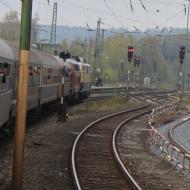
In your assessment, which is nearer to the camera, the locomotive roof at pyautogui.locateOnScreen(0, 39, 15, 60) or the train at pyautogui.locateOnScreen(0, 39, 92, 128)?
the locomotive roof at pyautogui.locateOnScreen(0, 39, 15, 60)

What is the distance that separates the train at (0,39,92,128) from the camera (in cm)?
1628

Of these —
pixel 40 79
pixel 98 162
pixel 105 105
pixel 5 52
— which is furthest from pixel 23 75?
pixel 105 105

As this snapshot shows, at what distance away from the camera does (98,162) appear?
17.2m

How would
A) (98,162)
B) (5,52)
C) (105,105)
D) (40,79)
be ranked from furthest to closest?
(105,105) → (40,79) → (98,162) → (5,52)

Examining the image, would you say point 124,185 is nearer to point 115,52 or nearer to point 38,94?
point 38,94

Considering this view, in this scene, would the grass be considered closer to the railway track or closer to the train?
the train

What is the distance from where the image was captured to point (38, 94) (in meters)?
26.7

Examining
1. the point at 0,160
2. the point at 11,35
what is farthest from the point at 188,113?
the point at 11,35

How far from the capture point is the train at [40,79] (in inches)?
641

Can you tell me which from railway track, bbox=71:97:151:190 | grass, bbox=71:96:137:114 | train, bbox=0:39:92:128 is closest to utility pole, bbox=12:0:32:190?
railway track, bbox=71:97:151:190

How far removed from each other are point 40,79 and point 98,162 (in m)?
10.3

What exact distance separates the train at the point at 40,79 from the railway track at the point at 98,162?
255 cm

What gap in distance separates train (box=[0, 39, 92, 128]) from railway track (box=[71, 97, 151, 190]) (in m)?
2.55

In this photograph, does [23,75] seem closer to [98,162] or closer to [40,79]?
[98,162]
